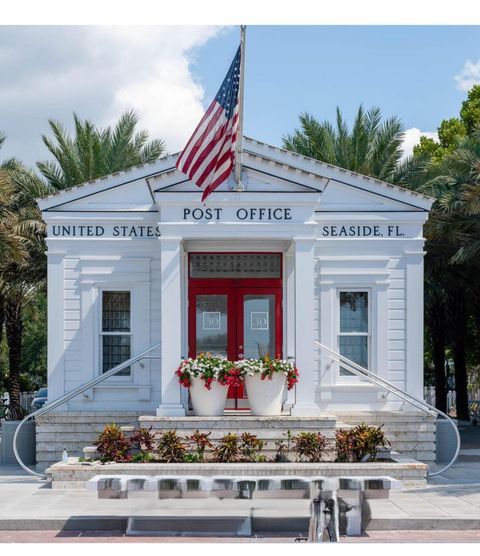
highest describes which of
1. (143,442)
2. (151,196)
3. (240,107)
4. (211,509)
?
(240,107)

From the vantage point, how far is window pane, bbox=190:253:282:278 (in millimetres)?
18531

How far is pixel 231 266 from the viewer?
1855cm

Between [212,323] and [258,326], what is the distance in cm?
86

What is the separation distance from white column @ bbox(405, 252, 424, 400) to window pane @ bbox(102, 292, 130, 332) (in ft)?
17.1

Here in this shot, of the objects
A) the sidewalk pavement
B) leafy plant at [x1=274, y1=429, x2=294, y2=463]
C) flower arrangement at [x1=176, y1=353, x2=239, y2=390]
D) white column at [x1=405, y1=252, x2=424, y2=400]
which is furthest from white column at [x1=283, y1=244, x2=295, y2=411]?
the sidewalk pavement

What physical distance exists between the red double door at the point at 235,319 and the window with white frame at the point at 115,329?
1.19m

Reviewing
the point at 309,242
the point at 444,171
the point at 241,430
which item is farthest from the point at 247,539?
the point at 444,171

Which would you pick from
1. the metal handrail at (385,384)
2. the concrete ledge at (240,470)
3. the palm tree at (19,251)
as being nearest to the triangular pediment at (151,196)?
the palm tree at (19,251)

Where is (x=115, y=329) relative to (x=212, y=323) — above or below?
below

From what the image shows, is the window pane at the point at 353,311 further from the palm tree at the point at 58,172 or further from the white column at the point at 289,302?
the palm tree at the point at 58,172

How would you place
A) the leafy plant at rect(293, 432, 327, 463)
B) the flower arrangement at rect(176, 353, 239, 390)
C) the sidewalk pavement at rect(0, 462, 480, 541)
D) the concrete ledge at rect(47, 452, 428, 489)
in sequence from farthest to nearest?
the flower arrangement at rect(176, 353, 239, 390) → the leafy plant at rect(293, 432, 327, 463) → the concrete ledge at rect(47, 452, 428, 489) → the sidewalk pavement at rect(0, 462, 480, 541)

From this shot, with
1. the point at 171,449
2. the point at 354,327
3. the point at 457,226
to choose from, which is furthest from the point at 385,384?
the point at 457,226

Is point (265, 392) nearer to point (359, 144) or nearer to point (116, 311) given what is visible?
point (116, 311)

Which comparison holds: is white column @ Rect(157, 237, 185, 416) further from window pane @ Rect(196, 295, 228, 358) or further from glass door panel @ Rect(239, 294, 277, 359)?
glass door panel @ Rect(239, 294, 277, 359)
